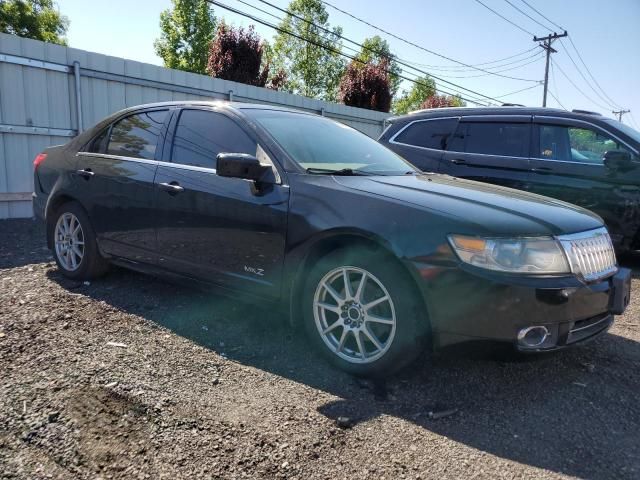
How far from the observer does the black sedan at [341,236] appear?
2.63 meters

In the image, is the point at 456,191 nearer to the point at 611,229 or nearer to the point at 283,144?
the point at 283,144

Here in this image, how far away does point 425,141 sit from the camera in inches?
276

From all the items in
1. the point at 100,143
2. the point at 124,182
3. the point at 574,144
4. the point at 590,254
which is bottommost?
the point at 590,254

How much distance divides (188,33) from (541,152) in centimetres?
3277

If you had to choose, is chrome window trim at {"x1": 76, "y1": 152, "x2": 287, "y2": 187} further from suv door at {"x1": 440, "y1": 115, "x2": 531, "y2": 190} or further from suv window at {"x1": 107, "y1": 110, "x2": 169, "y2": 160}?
suv door at {"x1": 440, "y1": 115, "x2": 531, "y2": 190}

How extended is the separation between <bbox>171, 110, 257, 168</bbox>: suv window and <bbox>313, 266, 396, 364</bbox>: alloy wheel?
1109 mm

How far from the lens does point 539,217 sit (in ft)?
9.37

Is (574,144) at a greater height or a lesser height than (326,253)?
greater

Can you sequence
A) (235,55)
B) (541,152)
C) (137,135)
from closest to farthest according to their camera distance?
(137,135) < (541,152) < (235,55)

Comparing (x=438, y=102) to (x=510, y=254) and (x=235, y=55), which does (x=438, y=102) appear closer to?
(x=235, y=55)

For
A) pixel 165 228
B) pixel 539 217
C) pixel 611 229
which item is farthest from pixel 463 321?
pixel 611 229

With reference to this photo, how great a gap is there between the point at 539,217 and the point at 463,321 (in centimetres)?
76

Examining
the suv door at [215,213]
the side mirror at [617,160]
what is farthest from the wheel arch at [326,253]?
→ the side mirror at [617,160]

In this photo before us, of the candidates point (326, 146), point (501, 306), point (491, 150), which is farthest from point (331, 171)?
point (491, 150)
